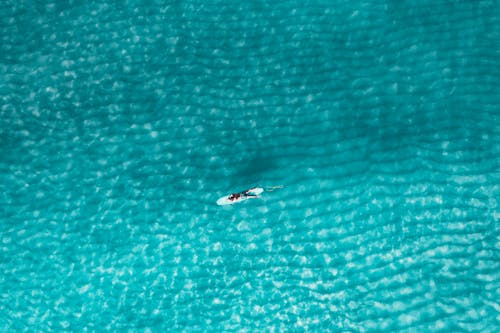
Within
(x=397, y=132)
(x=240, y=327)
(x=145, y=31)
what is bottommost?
(x=240, y=327)

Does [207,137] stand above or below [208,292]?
above

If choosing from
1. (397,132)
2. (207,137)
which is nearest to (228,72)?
(207,137)

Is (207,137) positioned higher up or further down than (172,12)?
further down

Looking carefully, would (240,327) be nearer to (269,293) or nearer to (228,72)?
(269,293)

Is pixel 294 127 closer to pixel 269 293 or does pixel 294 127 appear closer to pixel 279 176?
pixel 279 176

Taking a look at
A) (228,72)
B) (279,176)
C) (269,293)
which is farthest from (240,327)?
(228,72)

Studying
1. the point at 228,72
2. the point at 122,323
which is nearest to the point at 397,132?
the point at 228,72
